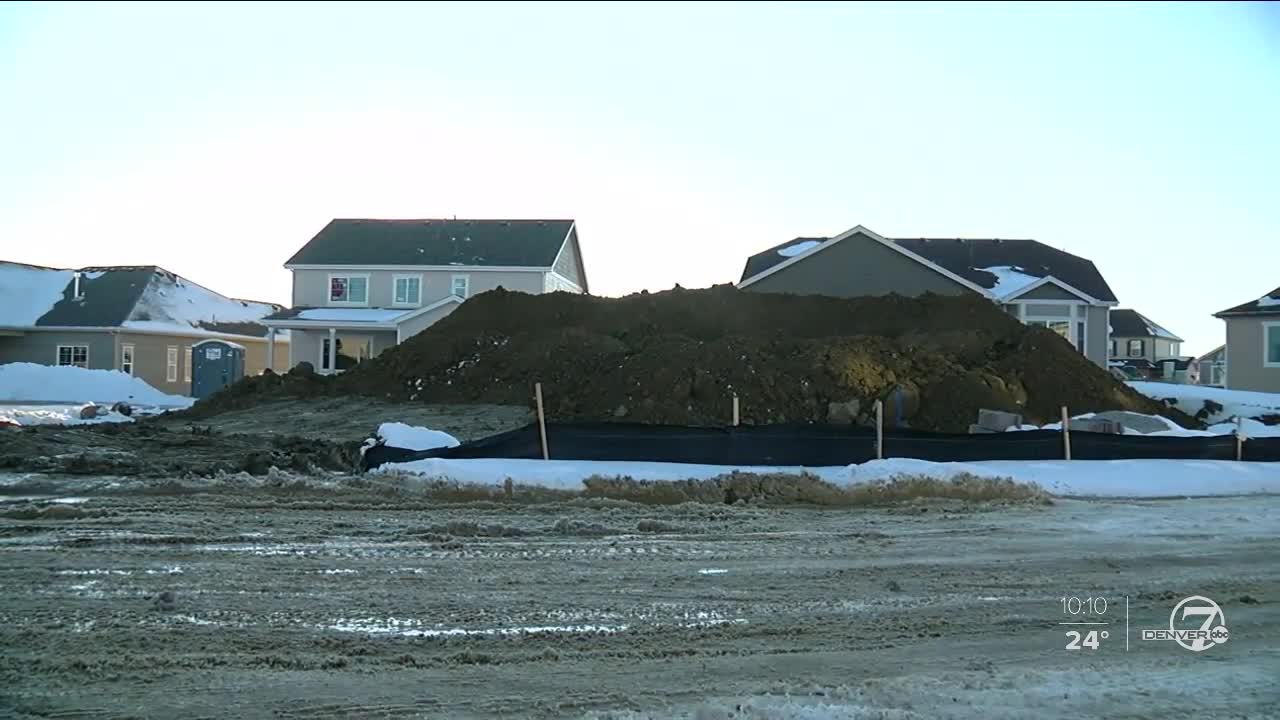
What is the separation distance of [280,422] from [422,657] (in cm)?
2013

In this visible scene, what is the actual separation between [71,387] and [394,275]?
40.8 feet

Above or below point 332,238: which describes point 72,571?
below

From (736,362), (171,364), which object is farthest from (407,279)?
(736,362)

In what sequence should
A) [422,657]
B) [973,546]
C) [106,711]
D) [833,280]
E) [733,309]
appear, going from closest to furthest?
[106,711], [422,657], [973,546], [733,309], [833,280]

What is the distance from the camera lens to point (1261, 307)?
31875 mm

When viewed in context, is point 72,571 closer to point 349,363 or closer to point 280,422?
point 280,422

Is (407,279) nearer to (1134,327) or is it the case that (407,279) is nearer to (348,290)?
(348,290)

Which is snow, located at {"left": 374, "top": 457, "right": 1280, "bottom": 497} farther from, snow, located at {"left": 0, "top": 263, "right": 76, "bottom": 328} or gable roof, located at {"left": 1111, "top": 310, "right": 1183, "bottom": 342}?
gable roof, located at {"left": 1111, "top": 310, "right": 1183, "bottom": 342}

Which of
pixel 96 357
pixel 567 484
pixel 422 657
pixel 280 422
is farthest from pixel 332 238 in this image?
pixel 422 657

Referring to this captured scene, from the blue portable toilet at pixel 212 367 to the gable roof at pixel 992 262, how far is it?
68.4 feet

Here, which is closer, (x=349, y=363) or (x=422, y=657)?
(x=422, y=657)

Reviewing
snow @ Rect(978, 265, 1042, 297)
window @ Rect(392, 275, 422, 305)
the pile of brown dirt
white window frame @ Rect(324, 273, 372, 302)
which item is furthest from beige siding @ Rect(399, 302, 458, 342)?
snow @ Rect(978, 265, 1042, 297)

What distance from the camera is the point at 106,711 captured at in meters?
5.11

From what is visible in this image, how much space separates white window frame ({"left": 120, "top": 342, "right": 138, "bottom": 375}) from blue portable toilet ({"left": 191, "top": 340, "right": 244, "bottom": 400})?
204 inches
